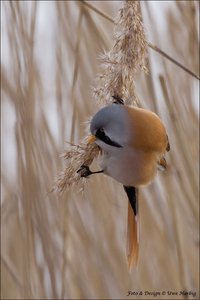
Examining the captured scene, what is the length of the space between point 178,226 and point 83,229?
0.26m

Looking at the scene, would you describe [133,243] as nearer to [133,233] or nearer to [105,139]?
[133,233]

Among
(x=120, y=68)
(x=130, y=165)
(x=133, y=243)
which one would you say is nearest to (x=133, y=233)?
(x=133, y=243)

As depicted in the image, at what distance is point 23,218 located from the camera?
125cm

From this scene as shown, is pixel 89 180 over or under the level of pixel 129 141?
under

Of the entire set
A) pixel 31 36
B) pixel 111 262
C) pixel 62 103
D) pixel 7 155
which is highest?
pixel 31 36

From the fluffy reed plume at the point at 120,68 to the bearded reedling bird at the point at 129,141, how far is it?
0.9 inches

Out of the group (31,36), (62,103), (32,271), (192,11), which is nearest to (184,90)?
(192,11)

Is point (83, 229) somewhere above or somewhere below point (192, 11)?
below

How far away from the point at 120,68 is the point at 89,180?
0.44 metres

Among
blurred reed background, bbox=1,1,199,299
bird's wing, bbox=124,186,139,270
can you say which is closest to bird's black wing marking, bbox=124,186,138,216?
bird's wing, bbox=124,186,139,270

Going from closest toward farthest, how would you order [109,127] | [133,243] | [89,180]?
[109,127] < [133,243] < [89,180]

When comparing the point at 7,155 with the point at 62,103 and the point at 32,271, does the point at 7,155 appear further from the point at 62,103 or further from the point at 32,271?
the point at 32,271

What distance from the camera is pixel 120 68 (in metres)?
0.82

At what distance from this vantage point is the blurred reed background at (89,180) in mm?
1207
